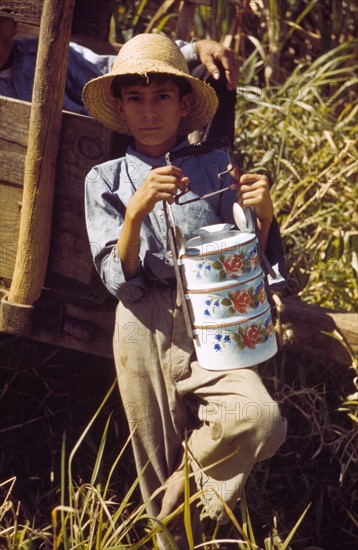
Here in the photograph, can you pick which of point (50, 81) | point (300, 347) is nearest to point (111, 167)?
point (50, 81)

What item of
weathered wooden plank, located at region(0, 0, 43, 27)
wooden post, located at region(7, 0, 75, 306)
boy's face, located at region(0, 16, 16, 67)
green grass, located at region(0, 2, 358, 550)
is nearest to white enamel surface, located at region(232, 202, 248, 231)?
wooden post, located at region(7, 0, 75, 306)

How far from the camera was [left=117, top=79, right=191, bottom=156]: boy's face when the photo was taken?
281 centimetres

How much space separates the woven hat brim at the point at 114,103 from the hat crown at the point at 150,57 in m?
0.07

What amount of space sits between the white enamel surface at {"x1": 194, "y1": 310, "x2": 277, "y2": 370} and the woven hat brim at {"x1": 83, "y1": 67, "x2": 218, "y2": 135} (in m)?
0.80

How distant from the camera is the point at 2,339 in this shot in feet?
12.9

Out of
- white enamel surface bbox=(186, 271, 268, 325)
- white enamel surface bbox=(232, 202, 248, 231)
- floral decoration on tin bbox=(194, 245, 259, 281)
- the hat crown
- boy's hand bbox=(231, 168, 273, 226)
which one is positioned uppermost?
the hat crown

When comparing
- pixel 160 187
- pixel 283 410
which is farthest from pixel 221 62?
pixel 283 410

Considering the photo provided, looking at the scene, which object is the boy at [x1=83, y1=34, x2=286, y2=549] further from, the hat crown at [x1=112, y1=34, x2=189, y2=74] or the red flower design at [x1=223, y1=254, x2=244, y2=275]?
the red flower design at [x1=223, y1=254, x2=244, y2=275]

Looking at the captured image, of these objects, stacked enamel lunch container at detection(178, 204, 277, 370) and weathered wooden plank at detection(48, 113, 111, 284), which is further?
weathered wooden plank at detection(48, 113, 111, 284)

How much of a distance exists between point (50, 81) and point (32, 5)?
1.10ft

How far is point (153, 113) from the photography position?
279 centimetres

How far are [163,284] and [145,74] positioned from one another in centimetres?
69

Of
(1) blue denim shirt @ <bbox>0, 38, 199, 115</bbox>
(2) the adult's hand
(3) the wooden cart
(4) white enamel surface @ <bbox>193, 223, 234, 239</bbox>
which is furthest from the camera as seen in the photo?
(1) blue denim shirt @ <bbox>0, 38, 199, 115</bbox>

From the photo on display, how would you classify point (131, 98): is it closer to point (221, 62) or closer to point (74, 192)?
point (74, 192)
